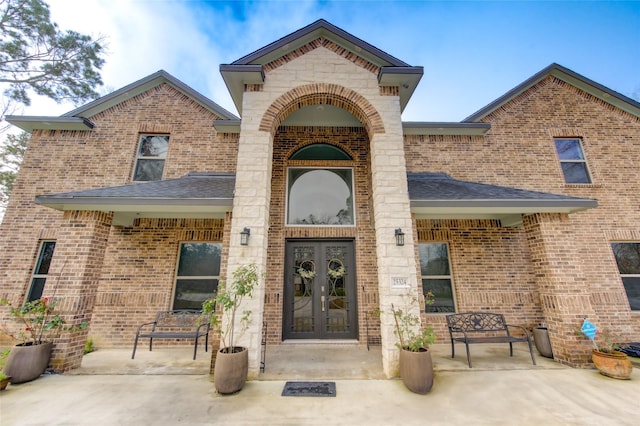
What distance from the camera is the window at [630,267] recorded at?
6.05 metres

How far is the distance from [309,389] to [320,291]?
8.57 feet

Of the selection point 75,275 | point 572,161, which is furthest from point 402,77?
point 75,275

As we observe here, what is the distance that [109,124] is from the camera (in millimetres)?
7047

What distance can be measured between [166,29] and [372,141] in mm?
9018

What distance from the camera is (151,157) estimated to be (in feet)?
22.9

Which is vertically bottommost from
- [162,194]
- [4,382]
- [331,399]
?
[331,399]

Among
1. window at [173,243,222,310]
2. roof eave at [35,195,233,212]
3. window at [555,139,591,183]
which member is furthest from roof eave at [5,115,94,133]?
window at [555,139,591,183]

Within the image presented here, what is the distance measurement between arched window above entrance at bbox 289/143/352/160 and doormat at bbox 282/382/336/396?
5.27 m

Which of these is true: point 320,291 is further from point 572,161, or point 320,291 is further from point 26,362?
point 572,161

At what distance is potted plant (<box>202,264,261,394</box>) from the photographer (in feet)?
11.0

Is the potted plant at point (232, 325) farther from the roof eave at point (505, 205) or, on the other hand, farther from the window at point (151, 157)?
the window at point (151, 157)

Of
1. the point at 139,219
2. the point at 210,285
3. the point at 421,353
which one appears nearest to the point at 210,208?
the point at 210,285

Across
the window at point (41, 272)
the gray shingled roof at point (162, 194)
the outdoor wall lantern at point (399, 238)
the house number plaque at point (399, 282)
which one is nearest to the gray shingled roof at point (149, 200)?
the gray shingled roof at point (162, 194)

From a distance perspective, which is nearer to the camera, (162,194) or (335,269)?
(162,194)
